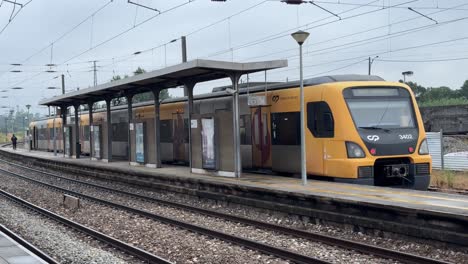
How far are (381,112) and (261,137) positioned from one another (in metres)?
4.05

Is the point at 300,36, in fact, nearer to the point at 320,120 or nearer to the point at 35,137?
the point at 320,120

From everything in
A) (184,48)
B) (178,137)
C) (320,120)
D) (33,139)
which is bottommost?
(178,137)

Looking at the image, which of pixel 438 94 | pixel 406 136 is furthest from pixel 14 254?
pixel 438 94

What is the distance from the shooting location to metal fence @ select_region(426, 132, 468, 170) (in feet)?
A: 64.7

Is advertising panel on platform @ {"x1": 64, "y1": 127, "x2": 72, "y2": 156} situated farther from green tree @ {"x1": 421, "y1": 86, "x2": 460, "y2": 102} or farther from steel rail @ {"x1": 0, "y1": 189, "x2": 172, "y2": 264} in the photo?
green tree @ {"x1": 421, "y1": 86, "x2": 460, "y2": 102}

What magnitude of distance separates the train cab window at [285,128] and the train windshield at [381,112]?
1815mm

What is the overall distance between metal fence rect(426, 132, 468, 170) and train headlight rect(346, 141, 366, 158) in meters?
8.60

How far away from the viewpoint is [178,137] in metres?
21.7

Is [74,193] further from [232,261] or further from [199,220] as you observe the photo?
[232,261]

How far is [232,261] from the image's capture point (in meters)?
8.22

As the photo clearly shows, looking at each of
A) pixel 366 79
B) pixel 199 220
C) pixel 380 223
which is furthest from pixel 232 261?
pixel 366 79

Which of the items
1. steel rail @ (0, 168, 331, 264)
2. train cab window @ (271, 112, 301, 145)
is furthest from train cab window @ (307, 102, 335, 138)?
steel rail @ (0, 168, 331, 264)

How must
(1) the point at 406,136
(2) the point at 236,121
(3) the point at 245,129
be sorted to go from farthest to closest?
(3) the point at 245,129, (2) the point at 236,121, (1) the point at 406,136

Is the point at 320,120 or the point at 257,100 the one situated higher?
the point at 257,100
